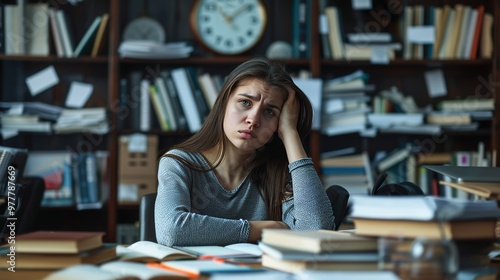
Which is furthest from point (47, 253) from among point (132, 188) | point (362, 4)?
point (362, 4)

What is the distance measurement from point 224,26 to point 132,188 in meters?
0.99

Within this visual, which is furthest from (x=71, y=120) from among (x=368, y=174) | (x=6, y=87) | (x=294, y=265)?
(x=294, y=265)

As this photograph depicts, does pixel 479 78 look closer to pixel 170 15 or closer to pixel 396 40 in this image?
pixel 396 40

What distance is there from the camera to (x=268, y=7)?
406cm

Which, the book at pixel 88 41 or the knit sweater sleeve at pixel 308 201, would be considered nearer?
the knit sweater sleeve at pixel 308 201

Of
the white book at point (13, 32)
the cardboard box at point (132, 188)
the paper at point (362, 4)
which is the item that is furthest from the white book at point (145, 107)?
the paper at point (362, 4)

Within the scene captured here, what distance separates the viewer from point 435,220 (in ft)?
4.04

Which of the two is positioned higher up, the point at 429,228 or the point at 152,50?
the point at 152,50

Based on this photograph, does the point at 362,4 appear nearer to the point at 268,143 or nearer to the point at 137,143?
the point at 137,143

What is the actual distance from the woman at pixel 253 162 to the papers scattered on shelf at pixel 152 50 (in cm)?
151

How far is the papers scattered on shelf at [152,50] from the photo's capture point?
12.1 ft

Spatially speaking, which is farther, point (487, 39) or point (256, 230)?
point (487, 39)

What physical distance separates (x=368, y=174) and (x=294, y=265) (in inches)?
104

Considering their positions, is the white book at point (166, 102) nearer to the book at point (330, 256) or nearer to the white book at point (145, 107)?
the white book at point (145, 107)
